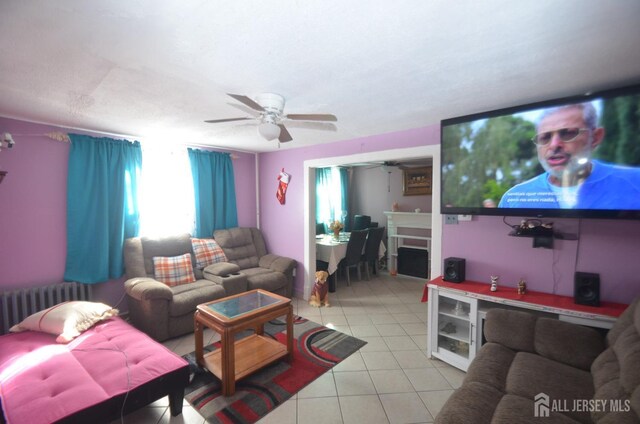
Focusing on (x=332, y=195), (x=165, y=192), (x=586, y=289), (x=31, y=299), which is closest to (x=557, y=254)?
(x=586, y=289)

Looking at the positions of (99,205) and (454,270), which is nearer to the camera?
(454,270)

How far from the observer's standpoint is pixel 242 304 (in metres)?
2.62

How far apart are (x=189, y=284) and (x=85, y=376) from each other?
5.37 ft

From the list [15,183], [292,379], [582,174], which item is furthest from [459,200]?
[15,183]

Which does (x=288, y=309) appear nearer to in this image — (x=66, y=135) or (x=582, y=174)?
(x=582, y=174)

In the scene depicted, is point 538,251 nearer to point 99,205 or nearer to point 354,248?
point 354,248

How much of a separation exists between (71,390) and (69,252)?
1945 mm

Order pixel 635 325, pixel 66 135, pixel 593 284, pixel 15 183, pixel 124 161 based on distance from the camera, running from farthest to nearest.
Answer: pixel 124 161
pixel 66 135
pixel 15 183
pixel 593 284
pixel 635 325

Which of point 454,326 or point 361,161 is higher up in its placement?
point 361,161

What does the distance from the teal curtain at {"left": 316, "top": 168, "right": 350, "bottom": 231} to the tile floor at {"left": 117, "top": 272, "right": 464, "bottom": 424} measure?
8.21ft

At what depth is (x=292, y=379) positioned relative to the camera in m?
2.33

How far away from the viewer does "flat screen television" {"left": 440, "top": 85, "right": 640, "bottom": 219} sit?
5.95ft

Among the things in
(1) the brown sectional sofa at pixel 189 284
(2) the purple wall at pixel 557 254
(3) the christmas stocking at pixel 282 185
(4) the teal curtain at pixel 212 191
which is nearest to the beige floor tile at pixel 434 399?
(2) the purple wall at pixel 557 254

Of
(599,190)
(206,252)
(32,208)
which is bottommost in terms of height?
(206,252)
